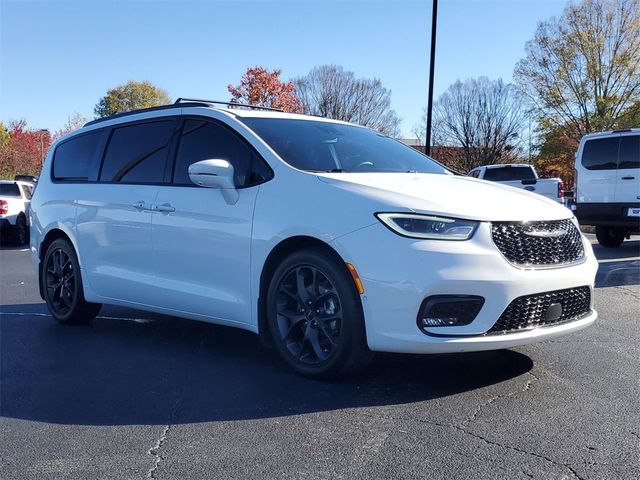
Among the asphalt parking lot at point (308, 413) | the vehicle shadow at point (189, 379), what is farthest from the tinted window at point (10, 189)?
the asphalt parking lot at point (308, 413)

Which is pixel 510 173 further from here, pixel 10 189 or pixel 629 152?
pixel 10 189

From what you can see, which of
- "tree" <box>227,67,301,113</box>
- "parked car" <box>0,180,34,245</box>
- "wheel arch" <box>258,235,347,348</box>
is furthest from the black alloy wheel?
"tree" <box>227,67,301,113</box>

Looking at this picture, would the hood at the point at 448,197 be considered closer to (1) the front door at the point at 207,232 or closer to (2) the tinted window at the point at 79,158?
(1) the front door at the point at 207,232

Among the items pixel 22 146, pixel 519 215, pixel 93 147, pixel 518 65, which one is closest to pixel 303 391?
pixel 519 215

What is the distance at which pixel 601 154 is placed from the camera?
1225cm

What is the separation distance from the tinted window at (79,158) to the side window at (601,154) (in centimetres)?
933

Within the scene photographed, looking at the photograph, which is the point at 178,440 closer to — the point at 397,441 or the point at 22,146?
the point at 397,441

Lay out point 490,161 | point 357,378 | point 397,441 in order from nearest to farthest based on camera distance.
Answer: point 397,441
point 357,378
point 490,161

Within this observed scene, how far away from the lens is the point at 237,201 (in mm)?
4633

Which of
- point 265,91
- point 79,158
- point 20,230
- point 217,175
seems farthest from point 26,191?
point 265,91

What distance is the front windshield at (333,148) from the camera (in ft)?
15.5

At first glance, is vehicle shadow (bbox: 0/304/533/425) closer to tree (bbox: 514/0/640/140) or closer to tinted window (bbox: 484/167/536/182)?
tinted window (bbox: 484/167/536/182)

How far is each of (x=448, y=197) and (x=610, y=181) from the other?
30.0 ft

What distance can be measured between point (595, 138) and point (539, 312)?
9.51 metres
